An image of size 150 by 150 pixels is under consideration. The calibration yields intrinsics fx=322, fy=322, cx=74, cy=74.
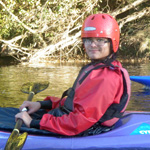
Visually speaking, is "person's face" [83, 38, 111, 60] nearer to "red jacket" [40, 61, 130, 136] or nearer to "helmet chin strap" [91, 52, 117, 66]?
"helmet chin strap" [91, 52, 117, 66]

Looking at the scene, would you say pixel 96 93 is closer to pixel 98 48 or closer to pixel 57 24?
pixel 98 48

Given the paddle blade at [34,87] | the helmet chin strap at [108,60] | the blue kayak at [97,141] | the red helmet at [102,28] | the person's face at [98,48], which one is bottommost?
the blue kayak at [97,141]

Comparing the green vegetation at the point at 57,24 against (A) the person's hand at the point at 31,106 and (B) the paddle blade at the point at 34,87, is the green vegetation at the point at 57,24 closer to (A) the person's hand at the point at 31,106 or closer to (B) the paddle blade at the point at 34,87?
(B) the paddle blade at the point at 34,87

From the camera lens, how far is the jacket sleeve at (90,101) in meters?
2.34

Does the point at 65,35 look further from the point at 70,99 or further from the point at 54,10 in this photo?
the point at 70,99

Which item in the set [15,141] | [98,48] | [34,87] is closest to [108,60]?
[98,48]

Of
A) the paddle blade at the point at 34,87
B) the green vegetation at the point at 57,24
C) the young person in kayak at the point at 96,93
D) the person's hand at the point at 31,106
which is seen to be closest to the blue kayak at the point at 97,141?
the young person in kayak at the point at 96,93

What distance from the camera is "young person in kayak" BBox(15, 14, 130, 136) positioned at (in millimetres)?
2346

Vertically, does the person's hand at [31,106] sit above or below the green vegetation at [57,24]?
below

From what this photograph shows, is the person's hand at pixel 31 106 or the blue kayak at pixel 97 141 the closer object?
the blue kayak at pixel 97 141

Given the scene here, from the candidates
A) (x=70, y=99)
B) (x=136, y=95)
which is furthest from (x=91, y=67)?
(x=136, y=95)

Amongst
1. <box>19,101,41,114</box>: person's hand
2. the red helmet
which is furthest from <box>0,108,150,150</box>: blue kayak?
the red helmet

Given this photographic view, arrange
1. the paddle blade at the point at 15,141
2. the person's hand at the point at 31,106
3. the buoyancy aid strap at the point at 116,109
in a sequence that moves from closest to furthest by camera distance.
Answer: the paddle blade at the point at 15,141 → the buoyancy aid strap at the point at 116,109 → the person's hand at the point at 31,106

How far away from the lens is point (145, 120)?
277 centimetres
